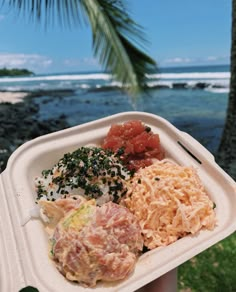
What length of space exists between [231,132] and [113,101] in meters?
2.44

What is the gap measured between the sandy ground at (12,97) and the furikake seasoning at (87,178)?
3984mm

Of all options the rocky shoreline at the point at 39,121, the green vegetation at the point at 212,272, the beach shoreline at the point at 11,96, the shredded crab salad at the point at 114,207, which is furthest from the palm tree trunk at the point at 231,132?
the beach shoreline at the point at 11,96

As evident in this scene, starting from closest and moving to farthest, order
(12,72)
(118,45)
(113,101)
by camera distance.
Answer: (118,45) < (12,72) < (113,101)

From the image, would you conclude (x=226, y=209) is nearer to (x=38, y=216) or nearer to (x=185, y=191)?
(x=185, y=191)

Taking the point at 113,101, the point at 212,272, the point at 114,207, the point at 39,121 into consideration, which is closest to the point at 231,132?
the point at 212,272

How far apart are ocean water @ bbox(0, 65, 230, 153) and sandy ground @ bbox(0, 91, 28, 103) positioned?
103mm

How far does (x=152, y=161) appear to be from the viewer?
1777 millimetres

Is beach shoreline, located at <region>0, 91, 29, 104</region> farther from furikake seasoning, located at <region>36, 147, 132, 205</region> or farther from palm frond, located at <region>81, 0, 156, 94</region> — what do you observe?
furikake seasoning, located at <region>36, 147, 132, 205</region>

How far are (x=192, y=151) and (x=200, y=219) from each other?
0.39 m

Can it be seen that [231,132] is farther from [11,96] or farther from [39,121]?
[11,96]

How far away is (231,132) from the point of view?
409cm

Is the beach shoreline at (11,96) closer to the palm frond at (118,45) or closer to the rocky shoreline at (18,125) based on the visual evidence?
the rocky shoreline at (18,125)

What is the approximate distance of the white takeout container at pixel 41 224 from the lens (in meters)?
1.25

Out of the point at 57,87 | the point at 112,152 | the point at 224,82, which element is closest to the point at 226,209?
the point at 112,152
